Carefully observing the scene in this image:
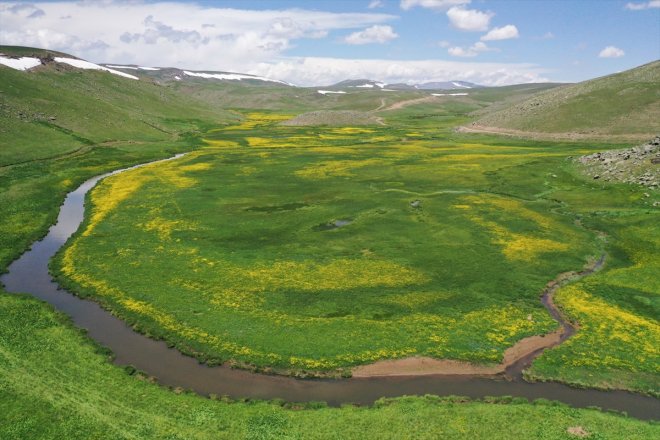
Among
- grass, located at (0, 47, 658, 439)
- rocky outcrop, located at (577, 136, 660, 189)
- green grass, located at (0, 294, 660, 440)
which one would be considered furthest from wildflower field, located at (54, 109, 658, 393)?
rocky outcrop, located at (577, 136, 660, 189)

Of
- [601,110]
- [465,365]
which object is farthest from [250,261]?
[601,110]

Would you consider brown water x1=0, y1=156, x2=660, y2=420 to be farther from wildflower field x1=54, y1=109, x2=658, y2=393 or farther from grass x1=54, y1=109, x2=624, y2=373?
grass x1=54, y1=109, x2=624, y2=373

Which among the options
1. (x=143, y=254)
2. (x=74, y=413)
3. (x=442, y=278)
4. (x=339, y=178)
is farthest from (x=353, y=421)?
(x=339, y=178)

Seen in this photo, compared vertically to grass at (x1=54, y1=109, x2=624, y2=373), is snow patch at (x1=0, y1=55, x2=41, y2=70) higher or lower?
higher

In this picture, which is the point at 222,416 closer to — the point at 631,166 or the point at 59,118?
the point at 631,166

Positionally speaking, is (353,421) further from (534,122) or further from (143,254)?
(534,122)

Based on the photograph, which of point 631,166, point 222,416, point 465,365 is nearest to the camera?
point 222,416
